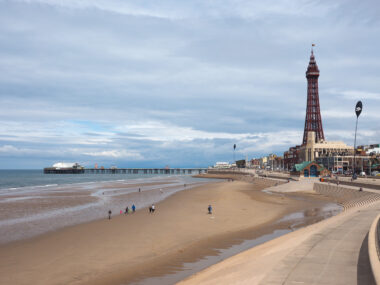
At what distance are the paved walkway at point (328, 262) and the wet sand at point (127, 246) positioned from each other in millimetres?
5559

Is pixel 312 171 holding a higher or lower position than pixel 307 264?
higher

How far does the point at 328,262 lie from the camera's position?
11.4 m

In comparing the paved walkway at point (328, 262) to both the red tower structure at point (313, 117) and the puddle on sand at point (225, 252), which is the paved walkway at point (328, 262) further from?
the red tower structure at point (313, 117)

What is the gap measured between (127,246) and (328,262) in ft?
38.3

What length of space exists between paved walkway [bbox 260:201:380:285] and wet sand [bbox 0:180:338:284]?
18.2ft

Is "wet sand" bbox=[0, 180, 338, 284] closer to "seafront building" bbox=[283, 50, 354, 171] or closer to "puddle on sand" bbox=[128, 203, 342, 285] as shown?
"puddle on sand" bbox=[128, 203, 342, 285]

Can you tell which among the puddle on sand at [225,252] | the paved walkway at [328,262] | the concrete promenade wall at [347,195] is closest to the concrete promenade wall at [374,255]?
the paved walkway at [328,262]

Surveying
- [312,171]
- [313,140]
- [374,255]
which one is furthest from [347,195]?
[313,140]

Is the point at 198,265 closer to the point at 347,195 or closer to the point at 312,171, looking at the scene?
the point at 347,195

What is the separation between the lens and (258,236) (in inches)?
850

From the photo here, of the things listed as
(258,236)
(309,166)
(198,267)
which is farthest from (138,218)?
(309,166)

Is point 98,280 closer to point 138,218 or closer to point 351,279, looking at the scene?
point 351,279

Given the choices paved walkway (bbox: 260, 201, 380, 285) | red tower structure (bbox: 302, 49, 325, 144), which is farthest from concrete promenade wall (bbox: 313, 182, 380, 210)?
red tower structure (bbox: 302, 49, 325, 144)

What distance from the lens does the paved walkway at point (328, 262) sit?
985cm
